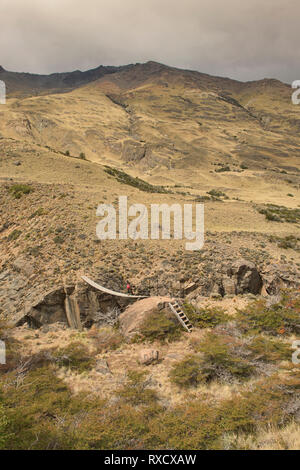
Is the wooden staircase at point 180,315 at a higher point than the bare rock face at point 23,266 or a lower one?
lower

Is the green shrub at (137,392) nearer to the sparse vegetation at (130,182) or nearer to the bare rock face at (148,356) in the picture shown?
the bare rock face at (148,356)

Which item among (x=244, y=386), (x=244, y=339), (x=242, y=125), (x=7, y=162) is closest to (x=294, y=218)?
(x=244, y=339)

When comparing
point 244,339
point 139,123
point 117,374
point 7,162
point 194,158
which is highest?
point 139,123

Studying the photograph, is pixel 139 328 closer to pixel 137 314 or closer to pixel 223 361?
pixel 137 314

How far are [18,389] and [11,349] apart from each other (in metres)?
3.00

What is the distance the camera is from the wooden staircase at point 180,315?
1472cm

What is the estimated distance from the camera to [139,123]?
124 metres

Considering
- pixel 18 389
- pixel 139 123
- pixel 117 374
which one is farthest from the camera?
pixel 139 123

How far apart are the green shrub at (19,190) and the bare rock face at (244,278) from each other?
2173 centimetres

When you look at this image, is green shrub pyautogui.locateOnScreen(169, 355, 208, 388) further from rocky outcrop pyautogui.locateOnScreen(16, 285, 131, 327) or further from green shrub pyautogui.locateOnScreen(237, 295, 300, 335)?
rocky outcrop pyautogui.locateOnScreen(16, 285, 131, 327)

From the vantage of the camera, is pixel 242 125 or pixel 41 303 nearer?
pixel 41 303

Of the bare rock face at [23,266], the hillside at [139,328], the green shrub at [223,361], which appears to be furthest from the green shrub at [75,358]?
the bare rock face at [23,266]
